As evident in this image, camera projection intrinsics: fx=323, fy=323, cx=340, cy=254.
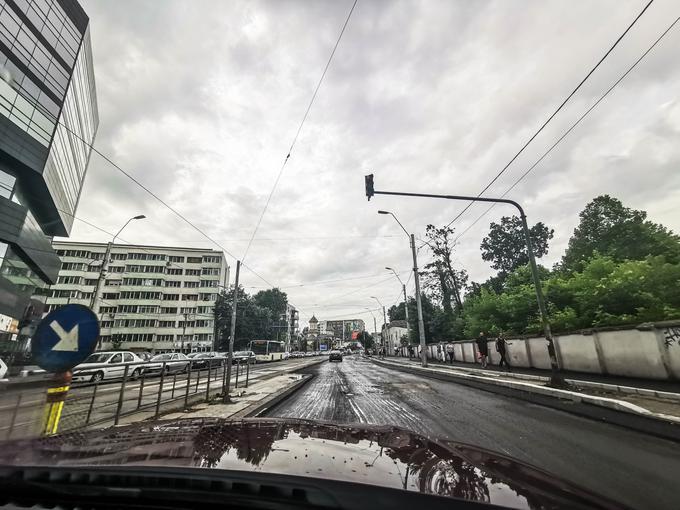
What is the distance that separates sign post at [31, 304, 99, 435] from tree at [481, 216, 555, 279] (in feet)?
170

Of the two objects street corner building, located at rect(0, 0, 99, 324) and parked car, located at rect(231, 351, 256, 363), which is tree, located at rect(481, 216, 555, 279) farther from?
street corner building, located at rect(0, 0, 99, 324)

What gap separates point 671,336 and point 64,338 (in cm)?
1355

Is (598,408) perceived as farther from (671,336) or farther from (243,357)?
(243,357)

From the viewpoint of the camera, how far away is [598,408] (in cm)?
699

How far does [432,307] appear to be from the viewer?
4341 centimetres

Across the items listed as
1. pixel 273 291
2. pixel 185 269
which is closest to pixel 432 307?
pixel 185 269

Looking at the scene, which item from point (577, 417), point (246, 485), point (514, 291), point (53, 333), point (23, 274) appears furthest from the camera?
point (23, 274)

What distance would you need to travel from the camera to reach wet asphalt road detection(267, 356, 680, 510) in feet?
11.3

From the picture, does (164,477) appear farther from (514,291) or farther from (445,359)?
(445,359)

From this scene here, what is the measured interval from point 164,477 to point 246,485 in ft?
1.23

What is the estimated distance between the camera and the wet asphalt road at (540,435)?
11.3ft

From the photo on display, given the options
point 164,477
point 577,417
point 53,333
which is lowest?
point 577,417

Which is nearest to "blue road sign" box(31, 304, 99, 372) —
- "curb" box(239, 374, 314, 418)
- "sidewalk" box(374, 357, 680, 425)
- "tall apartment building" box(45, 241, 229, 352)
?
"curb" box(239, 374, 314, 418)

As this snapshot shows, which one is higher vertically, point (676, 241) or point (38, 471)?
point (676, 241)
